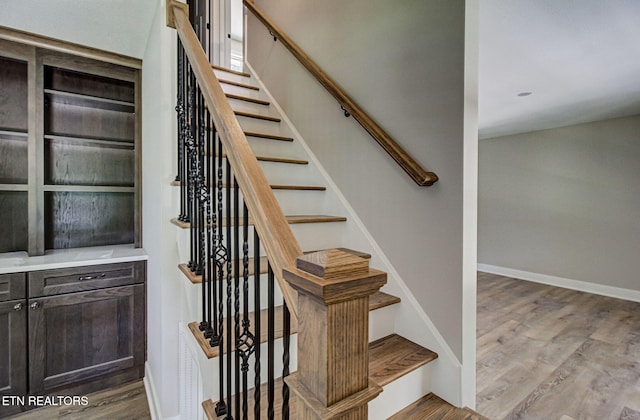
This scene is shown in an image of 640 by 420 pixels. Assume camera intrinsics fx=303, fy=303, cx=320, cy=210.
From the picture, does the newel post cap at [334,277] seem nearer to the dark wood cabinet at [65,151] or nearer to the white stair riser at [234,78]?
the dark wood cabinet at [65,151]

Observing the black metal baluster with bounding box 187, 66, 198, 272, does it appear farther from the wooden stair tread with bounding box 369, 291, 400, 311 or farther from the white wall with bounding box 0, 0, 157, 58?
the wooden stair tread with bounding box 369, 291, 400, 311

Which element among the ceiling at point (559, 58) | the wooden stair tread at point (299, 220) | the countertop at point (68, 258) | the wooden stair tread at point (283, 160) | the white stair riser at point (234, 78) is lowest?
the countertop at point (68, 258)

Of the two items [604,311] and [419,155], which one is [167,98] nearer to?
[419,155]

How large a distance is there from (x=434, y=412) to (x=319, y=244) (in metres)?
1.00

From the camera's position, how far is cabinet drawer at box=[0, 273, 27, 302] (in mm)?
1717

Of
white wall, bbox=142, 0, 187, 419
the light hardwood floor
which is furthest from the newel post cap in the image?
the light hardwood floor

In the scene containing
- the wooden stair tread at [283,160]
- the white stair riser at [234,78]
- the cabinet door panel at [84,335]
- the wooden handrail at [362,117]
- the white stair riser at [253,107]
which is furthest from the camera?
the white stair riser at [234,78]

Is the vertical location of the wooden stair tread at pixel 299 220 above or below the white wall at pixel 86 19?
below

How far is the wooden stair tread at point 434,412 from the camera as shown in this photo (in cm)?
125

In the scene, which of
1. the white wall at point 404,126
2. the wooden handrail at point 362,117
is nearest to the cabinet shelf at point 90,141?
the white wall at point 404,126

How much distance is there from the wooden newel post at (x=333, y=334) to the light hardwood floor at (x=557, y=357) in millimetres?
1817

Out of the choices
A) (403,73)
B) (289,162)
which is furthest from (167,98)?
(403,73)

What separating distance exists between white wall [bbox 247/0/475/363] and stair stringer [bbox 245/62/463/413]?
1.5 inches

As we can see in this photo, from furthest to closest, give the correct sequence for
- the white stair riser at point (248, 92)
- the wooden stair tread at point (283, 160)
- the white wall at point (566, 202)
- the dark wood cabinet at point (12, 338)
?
the white wall at point (566, 202) → the white stair riser at point (248, 92) → the wooden stair tread at point (283, 160) → the dark wood cabinet at point (12, 338)
